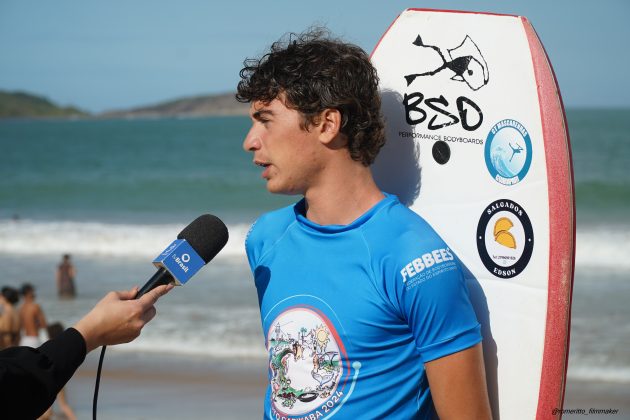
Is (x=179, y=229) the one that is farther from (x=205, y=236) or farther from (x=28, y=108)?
(x=28, y=108)

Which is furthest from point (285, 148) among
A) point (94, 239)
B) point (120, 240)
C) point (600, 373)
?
point (94, 239)

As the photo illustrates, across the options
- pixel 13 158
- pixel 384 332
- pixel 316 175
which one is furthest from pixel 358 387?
pixel 13 158

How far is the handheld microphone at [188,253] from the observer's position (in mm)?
2076

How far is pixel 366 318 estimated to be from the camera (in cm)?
200

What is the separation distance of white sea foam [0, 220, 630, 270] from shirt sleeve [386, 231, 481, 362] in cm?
Result: 1134

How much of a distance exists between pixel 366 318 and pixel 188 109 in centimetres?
11361

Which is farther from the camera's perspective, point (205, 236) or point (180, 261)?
point (205, 236)

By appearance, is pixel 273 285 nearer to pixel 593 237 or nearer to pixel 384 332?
pixel 384 332

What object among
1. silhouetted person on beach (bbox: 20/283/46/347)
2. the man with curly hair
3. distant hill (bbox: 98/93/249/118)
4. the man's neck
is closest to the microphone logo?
the man with curly hair

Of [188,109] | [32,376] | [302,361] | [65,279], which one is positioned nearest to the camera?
[32,376]

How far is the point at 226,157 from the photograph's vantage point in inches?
1580

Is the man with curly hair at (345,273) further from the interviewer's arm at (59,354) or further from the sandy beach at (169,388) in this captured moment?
the sandy beach at (169,388)

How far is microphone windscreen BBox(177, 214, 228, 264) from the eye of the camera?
2211 mm

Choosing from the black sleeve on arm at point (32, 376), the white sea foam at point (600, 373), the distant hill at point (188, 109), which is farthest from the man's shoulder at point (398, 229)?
the distant hill at point (188, 109)
